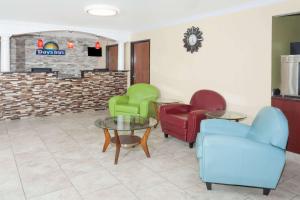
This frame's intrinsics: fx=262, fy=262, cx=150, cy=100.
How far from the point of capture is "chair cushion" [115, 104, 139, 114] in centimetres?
531

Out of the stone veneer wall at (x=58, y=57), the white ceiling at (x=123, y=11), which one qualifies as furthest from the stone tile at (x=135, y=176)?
the stone veneer wall at (x=58, y=57)

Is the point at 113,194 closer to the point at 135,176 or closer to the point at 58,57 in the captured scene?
the point at 135,176

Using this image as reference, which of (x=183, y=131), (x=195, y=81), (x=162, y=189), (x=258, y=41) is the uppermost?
(x=258, y=41)

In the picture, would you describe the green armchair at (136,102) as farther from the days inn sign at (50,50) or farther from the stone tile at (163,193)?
the days inn sign at (50,50)

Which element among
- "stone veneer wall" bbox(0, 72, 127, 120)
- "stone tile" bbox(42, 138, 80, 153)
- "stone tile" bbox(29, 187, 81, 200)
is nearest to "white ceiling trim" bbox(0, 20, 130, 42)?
"stone veneer wall" bbox(0, 72, 127, 120)

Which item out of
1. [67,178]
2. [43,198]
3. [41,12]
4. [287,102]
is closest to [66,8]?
[41,12]

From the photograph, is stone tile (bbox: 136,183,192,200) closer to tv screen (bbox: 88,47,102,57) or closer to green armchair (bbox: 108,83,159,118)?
green armchair (bbox: 108,83,159,118)

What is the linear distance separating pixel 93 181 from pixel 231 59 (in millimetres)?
3089

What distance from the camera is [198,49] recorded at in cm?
521

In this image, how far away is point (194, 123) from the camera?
398cm

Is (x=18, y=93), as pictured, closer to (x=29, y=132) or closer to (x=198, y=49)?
(x=29, y=132)

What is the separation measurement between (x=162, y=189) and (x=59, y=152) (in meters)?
1.83

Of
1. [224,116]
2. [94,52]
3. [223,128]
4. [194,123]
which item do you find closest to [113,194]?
[223,128]

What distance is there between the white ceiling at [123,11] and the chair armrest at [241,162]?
2.49 metres
